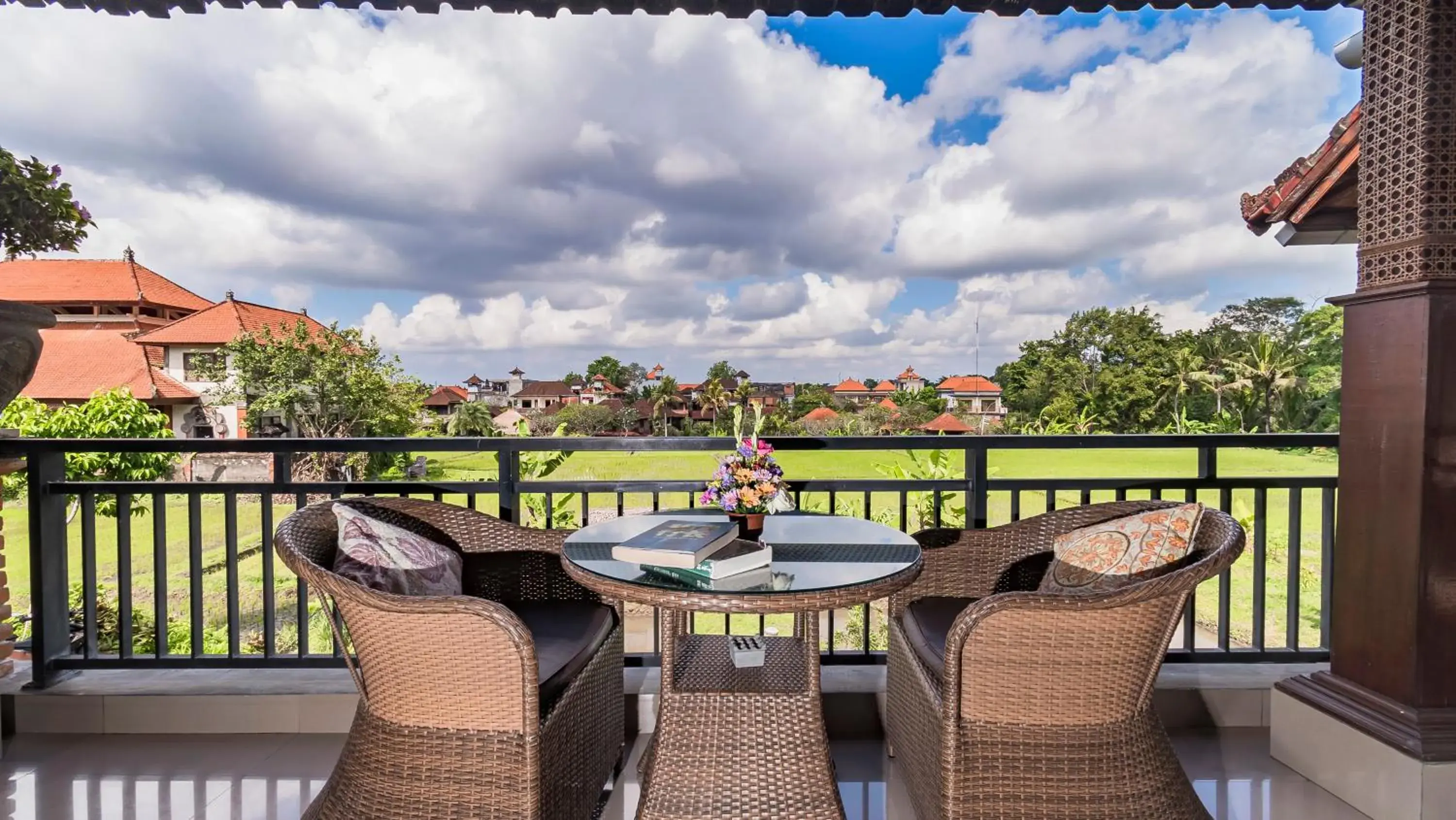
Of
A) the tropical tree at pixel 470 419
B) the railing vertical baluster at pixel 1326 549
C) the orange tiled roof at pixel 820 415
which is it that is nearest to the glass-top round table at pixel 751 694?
the railing vertical baluster at pixel 1326 549

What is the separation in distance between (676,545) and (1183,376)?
32.8 metres

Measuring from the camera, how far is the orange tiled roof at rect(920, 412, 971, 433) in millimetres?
23375

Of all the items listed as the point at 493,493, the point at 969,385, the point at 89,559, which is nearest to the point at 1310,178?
the point at 493,493

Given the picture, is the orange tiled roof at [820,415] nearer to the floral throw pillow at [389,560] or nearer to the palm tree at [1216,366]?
the palm tree at [1216,366]

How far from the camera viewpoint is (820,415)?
77.3 ft

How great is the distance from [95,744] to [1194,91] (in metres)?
17.8

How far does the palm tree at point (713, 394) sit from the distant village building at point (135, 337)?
559 inches

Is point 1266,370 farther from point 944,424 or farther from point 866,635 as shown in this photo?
point 866,635

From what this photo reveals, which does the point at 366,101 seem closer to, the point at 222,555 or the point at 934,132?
the point at 222,555

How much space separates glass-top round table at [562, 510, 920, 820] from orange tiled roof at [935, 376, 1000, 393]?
78.5 feet

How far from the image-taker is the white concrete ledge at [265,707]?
2.30 m

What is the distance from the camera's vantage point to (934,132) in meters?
25.0

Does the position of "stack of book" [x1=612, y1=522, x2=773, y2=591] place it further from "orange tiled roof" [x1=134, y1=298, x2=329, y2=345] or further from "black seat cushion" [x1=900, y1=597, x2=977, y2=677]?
"orange tiled roof" [x1=134, y1=298, x2=329, y2=345]

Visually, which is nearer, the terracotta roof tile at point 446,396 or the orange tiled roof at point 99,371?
the orange tiled roof at point 99,371
